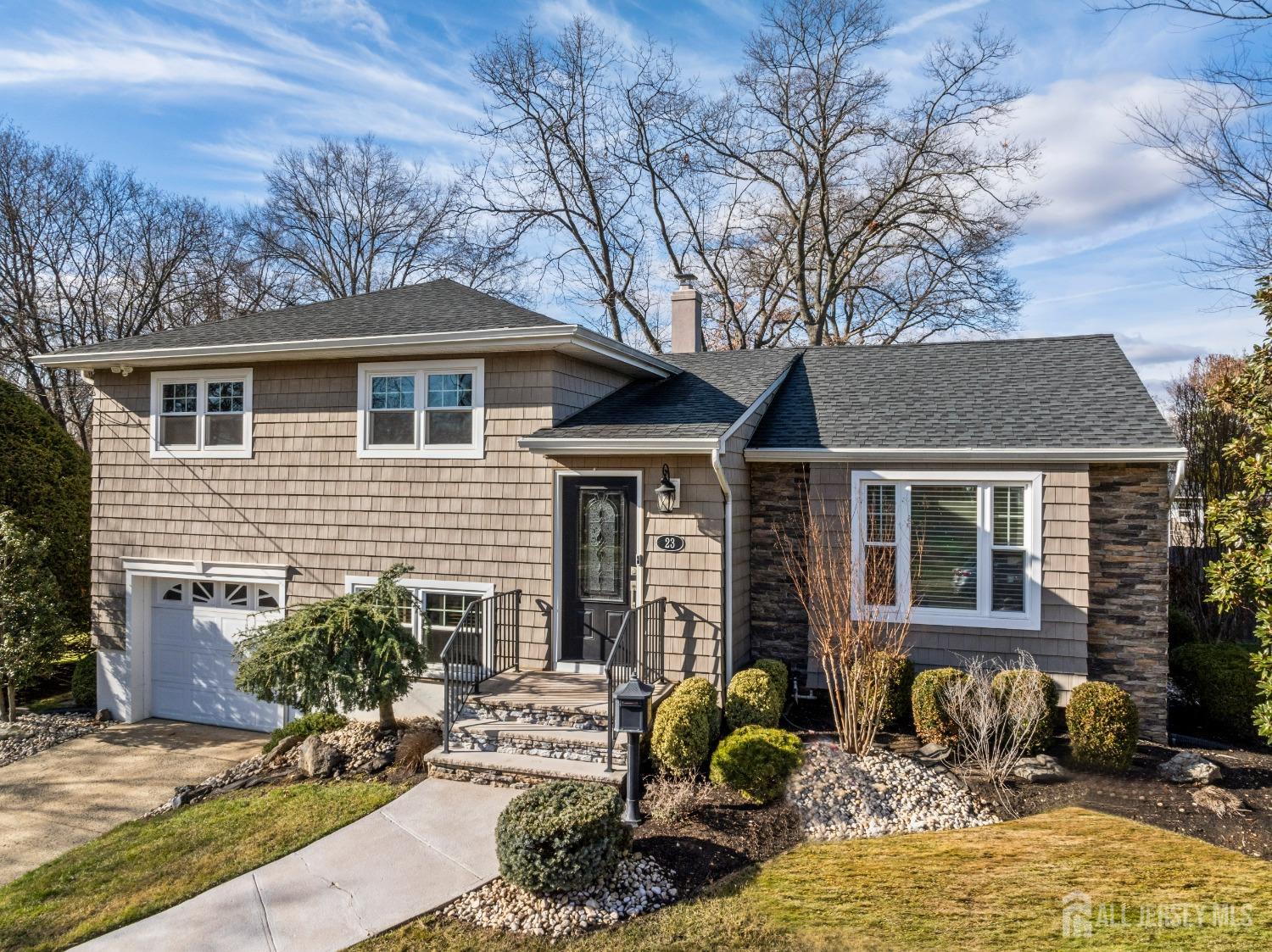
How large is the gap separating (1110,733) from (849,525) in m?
3.15

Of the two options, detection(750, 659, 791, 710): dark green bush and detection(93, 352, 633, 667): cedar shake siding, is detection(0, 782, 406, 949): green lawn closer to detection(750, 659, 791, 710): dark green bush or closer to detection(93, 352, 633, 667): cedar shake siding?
detection(93, 352, 633, 667): cedar shake siding

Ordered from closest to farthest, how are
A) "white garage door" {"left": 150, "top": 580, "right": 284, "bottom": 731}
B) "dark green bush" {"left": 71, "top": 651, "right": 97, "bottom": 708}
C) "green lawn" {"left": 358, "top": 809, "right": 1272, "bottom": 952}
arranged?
"green lawn" {"left": 358, "top": 809, "right": 1272, "bottom": 952}, "white garage door" {"left": 150, "top": 580, "right": 284, "bottom": 731}, "dark green bush" {"left": 71, "top": 651, "right": 97, "bottom": 708}

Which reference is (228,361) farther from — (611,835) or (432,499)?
(611,835)

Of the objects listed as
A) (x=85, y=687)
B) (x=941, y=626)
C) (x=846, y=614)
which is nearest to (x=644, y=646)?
(x=846, y=614)

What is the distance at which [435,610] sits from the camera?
9023 mm

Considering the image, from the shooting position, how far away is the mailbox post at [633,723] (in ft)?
19.8

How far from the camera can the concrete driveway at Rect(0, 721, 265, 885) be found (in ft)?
23.2

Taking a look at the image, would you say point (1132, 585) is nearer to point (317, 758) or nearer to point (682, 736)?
point (682, 736)

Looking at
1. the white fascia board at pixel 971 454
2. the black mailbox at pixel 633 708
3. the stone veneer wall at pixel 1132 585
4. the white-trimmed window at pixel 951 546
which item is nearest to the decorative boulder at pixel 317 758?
the black mailbox at pixel 633 708

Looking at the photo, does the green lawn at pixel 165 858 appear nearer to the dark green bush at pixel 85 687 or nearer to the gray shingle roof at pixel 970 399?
the dark green bush at pixel 85 687

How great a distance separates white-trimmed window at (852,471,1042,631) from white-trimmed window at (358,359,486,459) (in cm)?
457

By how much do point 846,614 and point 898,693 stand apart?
114 cm

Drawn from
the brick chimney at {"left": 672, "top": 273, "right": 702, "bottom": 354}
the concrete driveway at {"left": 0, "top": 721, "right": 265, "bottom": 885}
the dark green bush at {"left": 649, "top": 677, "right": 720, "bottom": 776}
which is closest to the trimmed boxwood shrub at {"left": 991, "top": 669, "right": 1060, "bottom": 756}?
the dark green bush at {"left": 649, "top": 677, "right": 720, "bottom": 776}

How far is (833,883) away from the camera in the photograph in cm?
522
